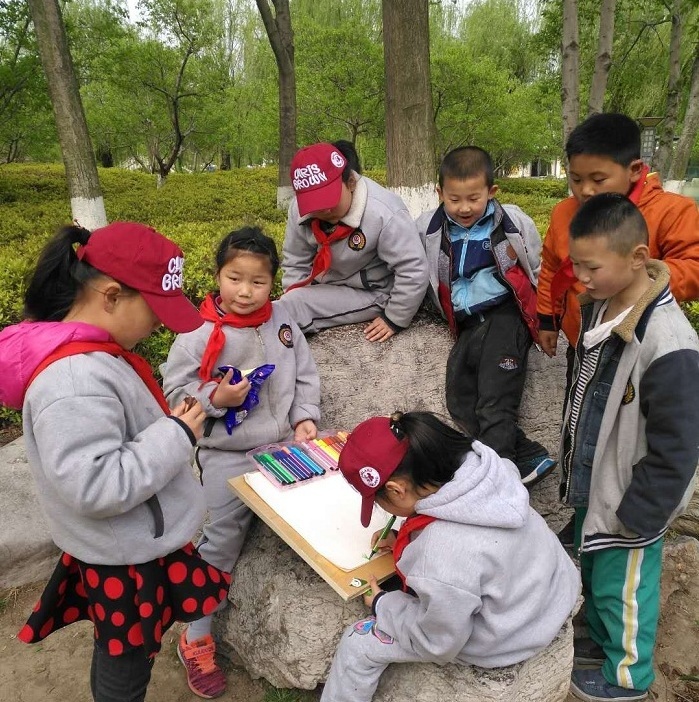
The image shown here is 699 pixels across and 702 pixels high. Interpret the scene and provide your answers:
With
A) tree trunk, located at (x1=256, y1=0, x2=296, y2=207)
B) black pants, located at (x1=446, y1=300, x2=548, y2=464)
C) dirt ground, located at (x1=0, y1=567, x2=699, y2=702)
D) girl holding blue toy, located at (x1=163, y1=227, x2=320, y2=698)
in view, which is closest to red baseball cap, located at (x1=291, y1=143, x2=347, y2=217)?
girl holding blue toy, located at (x1=163, y1=227, x2=320, y2=698)

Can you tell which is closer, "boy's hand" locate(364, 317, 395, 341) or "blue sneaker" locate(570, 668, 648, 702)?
"blue sneaker" locate(570, 668, 648, 702)

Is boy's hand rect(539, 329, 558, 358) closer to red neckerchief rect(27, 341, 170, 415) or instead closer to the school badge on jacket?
the school badge on jacket

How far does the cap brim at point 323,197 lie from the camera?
2.93 metres

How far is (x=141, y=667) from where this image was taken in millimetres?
1975

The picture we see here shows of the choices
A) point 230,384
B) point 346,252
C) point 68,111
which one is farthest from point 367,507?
point 68,111

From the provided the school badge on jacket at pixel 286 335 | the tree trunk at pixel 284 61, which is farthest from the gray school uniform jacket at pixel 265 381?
the tree trunk at pixel 284 61

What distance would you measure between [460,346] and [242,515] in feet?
4.64

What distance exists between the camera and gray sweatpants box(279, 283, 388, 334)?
11.3 feet

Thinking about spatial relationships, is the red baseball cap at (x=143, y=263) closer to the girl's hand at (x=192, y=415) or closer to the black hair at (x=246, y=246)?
the girl's hand at (x=192, y=415)

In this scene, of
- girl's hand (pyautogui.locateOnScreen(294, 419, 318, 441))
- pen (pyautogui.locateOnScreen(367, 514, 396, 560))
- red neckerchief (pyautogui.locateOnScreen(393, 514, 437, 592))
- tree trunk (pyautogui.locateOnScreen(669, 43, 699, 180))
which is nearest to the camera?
red neckerchief (pyautogui.locateOnScreen(393, 514, 437, 592))

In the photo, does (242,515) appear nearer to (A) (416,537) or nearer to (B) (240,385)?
(B) (240,385)

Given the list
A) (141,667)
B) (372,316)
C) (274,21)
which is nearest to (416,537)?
(141,667)

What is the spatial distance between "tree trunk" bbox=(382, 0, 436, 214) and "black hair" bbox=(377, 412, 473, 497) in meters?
3.76

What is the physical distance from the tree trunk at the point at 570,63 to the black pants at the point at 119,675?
670cm
